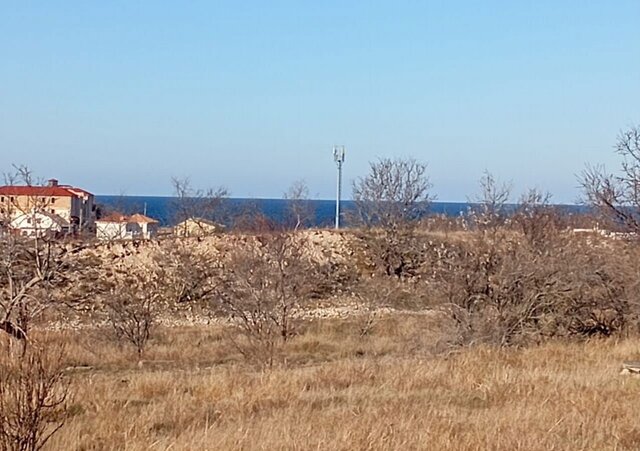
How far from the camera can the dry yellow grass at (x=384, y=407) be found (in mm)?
6258

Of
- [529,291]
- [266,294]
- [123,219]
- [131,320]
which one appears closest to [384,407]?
[529,291]

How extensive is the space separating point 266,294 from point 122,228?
884 inches

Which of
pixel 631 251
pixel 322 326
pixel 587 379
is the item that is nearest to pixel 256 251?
pixel 322 326

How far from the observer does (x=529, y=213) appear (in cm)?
2402

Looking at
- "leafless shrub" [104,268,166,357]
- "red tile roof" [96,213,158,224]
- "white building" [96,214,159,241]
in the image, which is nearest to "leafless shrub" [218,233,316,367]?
"leafless shrub" [104,268,166,357]

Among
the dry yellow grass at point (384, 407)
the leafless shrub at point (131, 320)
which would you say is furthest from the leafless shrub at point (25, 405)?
the leafless shrub at point (131, 320)

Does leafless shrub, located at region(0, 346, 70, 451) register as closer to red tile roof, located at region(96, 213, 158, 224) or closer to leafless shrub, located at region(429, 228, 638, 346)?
leafless shrub, located at region(429, 228, 638, 346)

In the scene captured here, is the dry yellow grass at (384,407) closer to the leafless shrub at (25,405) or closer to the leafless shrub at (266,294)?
the leafless shrub at (25,405)

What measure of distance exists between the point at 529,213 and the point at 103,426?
19.0m

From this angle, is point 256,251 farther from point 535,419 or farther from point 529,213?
point 535,419

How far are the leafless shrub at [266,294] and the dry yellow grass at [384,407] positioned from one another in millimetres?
7533

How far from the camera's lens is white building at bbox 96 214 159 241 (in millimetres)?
40438

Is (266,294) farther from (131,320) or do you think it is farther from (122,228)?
(122,228)

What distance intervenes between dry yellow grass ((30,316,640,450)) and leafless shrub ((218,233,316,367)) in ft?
24.7
